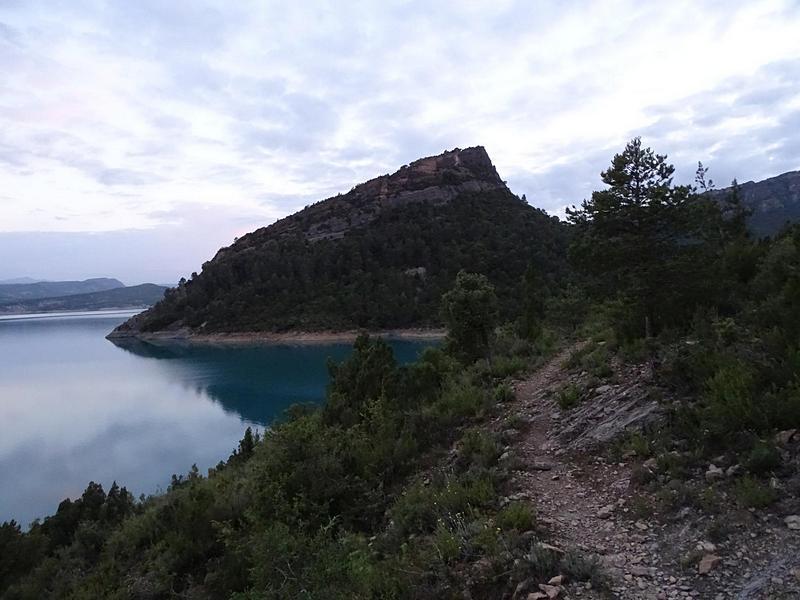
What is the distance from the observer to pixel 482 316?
48.4ft

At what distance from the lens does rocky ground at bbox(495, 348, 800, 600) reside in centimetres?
394

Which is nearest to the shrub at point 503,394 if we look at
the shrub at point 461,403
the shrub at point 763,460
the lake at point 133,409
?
the shrub at point 461,403

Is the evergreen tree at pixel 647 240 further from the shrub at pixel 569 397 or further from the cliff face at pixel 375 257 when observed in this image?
the cliff face at pixel 375 257

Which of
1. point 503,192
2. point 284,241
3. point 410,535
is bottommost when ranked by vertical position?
point 410,535

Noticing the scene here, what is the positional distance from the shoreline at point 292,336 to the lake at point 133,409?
7.79ft

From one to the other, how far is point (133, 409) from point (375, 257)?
168 feet

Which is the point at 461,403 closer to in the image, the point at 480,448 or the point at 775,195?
the point at 480,448

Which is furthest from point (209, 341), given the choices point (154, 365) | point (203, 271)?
point (203, 271)

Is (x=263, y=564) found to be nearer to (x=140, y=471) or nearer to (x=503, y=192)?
(x=140, y=471)

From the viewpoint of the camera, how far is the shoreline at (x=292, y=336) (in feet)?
219

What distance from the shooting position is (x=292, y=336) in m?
72.7

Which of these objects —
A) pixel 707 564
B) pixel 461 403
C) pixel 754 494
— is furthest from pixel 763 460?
pixel 461 403

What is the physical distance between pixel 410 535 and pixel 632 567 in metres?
2.69

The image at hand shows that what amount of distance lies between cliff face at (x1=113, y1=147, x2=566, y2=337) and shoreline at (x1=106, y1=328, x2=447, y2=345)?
100cm
